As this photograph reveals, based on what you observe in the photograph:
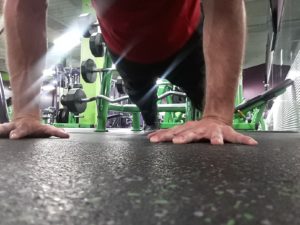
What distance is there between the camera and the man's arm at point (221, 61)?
2.48 feet

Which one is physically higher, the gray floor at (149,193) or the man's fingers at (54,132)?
the man's fingers at (54,132)

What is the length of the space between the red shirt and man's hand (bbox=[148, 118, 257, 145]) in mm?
658

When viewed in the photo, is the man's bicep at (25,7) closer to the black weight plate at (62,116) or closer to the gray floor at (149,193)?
the gray floor at (149,193)

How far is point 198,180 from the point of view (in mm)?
287

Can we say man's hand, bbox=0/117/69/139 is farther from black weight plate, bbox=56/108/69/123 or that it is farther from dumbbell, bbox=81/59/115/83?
black weight plate, bbox=56/108/69/123

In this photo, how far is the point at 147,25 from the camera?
4.36 ft

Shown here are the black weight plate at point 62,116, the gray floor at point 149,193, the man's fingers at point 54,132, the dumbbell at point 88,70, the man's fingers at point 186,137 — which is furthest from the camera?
the black weight plate at point 62,116

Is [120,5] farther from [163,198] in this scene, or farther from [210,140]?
[163,198]

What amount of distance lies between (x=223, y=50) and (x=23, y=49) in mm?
574

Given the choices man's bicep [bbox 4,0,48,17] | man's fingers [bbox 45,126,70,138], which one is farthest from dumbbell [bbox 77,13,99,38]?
man's fingers [bbox 45,126,70,138]

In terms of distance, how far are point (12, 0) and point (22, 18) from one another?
0.06 m

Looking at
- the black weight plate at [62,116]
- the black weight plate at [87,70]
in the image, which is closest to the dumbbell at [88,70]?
the black weight plate at [87,70]

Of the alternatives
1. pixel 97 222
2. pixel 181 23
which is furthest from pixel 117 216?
pixel 181 23

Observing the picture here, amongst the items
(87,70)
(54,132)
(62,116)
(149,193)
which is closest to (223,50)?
(54,132)
